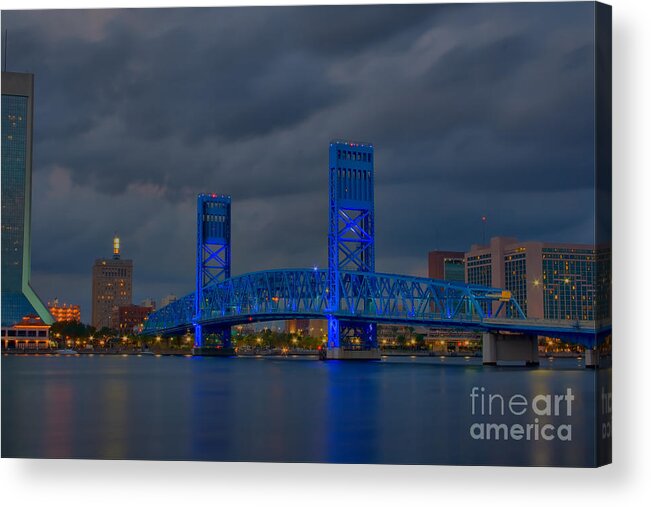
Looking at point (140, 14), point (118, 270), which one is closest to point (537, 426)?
point (140, 14)

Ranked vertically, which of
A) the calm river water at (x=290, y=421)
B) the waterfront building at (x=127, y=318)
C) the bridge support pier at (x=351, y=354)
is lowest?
the calm river water at (x=290, y=421)

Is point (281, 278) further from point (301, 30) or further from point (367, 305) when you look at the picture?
point (301, 30)

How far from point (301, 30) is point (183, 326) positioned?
65643 millimetres

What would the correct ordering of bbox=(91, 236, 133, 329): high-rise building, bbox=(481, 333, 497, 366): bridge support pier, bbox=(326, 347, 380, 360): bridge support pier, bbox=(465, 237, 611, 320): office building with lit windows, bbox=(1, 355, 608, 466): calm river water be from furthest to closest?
bbox=(91, 236, 133, 329): high-rise building → bbox=(326, 347, 380, 360): bridge support pier → bbox=(481, 333, 497, 366): bridge support pier → bbox=(465, 237, 611, 320): office building with lit windows → bbox=(1, 355, 608, 466): calm river water

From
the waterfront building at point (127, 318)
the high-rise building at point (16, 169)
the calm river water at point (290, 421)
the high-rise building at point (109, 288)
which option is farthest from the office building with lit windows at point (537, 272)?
the waterfront building at point (127, 318)

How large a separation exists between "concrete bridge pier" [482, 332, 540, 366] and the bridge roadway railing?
98 cm

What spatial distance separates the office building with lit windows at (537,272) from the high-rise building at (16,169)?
Result: 18.8 meters

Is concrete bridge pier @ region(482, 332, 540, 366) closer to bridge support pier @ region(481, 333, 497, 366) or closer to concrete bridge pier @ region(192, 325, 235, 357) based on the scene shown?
bridge support pier @ region(481, 333, 497, 366)

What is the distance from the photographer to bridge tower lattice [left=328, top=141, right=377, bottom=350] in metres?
55.9

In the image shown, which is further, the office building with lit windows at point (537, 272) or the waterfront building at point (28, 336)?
the waterfront building at point (28, 336)

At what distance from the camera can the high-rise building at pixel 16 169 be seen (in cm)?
1912

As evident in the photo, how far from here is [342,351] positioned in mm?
56000

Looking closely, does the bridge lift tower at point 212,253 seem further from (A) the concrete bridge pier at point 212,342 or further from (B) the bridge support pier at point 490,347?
(B) the bridge support pier at point 490,347

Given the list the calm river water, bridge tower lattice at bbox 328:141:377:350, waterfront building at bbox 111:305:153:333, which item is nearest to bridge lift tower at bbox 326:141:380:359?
bridge tower lattice at bbox 328:141:377:350
